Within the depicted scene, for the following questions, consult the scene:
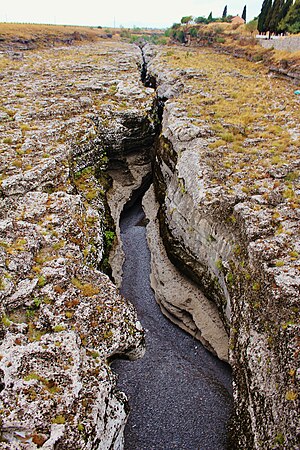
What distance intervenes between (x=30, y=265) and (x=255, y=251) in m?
10.4

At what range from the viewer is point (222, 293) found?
61.1 ft

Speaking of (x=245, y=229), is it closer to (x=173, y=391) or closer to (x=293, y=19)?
(x=173, y=391)

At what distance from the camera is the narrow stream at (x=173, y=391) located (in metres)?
15.5

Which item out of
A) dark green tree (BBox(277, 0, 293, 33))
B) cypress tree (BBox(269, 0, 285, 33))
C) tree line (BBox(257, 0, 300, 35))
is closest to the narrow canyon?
tree line (BBox(257, 0, 300, 35))

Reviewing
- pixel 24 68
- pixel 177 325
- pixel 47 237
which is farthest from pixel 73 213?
pixel 24 68

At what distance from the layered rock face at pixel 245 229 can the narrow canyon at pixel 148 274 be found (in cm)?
9

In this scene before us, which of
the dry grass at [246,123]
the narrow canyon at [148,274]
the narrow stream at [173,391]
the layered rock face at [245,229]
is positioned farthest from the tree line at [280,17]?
the narrow stream at [173,391]

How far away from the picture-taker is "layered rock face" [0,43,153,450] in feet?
34.2

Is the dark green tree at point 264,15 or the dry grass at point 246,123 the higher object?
the dark green tree at point 264,15

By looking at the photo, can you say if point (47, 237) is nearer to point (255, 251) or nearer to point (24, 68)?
point (255, 251)

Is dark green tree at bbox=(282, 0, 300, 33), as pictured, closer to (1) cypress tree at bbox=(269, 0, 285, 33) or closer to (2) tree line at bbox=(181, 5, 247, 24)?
(1) cypress tree at bbox=(269, 0, 285, 33)

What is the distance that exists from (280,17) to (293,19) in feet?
16.8

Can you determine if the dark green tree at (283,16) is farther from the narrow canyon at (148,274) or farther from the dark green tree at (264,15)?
the narrow canyon at (148,274)

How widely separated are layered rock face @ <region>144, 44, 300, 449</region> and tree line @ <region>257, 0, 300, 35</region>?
30748mm
